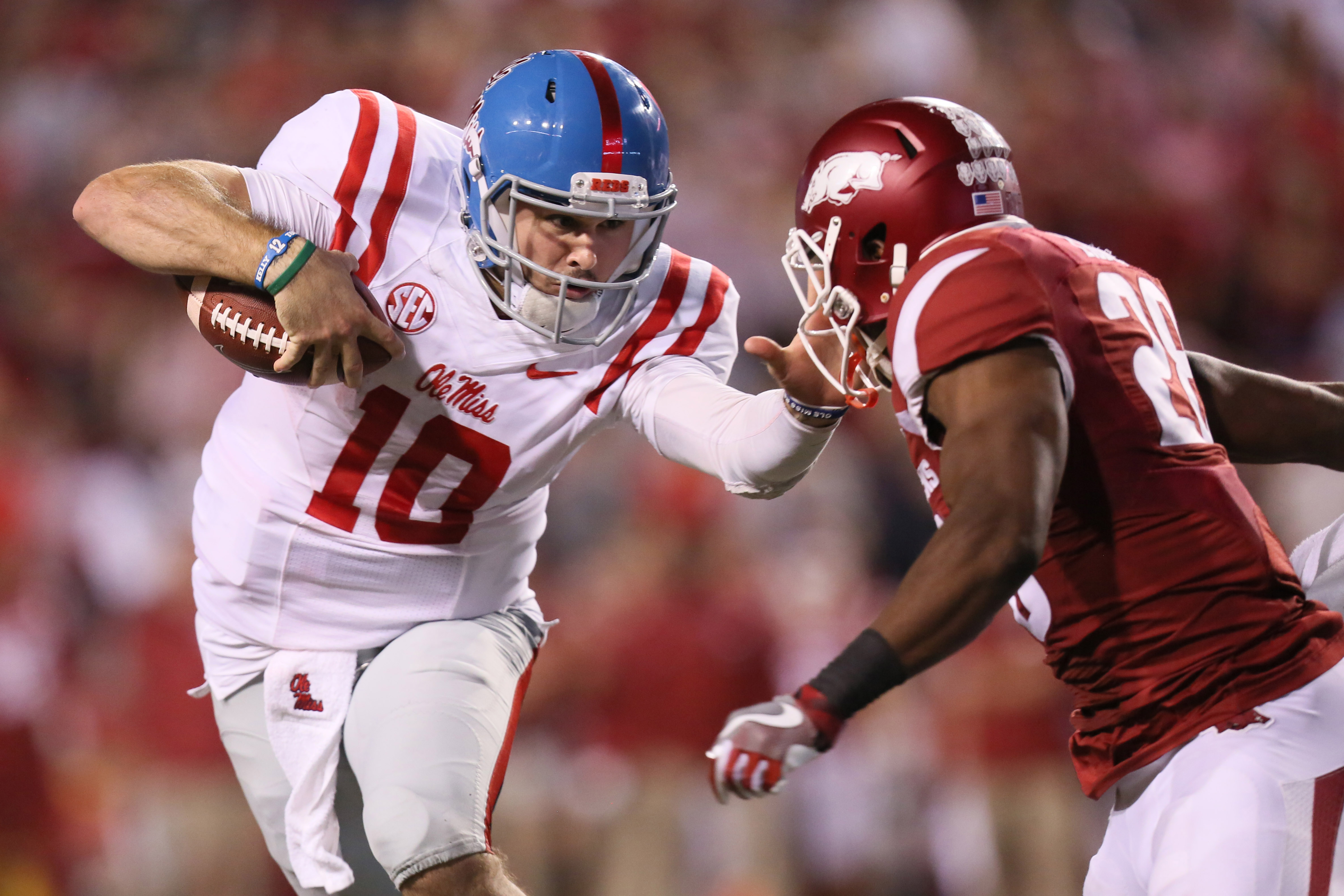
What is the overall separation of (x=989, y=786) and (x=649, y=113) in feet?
11.5

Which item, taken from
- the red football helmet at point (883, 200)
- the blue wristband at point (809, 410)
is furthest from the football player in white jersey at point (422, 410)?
the red football helmet at point (883, 200)

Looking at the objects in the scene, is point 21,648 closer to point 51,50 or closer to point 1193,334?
point 51,50

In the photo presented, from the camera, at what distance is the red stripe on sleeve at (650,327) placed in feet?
9.41

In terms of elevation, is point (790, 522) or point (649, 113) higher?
point (649, 113)

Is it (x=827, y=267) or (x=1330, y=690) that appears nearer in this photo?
(x=1330, y=690)

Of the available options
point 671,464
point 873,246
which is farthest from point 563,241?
point 671,464

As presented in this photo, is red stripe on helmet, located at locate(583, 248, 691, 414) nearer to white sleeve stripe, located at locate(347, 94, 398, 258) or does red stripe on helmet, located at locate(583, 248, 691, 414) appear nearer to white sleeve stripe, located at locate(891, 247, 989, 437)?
white sleeve stripe, located at locate(347, 94, 398, 258)

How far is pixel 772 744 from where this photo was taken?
1.64 m

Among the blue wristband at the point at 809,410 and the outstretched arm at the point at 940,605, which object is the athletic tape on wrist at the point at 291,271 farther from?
the outstretched arm at the point at 940,605

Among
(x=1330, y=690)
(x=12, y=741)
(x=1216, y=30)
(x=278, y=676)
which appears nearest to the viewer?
(x=1330, y=690)

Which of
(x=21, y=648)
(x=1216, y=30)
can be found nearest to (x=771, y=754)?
(x=21, y=648)

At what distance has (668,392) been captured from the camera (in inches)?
111

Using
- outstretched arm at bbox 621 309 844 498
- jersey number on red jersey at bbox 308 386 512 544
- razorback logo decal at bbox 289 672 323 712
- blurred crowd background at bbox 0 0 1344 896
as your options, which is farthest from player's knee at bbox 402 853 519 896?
blurred crowd background at bbox 0 0 1344 896

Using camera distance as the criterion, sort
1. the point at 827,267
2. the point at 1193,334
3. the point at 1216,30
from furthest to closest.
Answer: the point at 1216,30 < the point at 1193,334 < the point at 827,267
